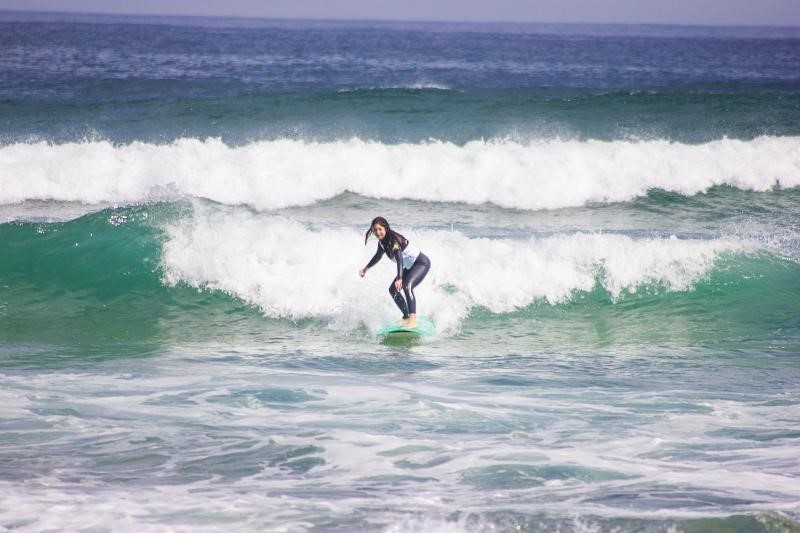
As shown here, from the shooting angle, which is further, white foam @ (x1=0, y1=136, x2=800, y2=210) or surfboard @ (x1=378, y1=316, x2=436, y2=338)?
white foam @ (x1=0, y1=136, x2=800, y2=210)

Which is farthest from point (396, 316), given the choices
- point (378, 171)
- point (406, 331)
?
point (378, 171)

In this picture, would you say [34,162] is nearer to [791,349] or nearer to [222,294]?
[222,294]

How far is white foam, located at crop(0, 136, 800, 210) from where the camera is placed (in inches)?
735

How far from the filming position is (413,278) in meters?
10.1

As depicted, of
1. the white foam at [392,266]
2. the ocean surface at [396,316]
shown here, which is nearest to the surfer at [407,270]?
the ocean surface at [396,316]

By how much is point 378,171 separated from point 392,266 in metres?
8.01

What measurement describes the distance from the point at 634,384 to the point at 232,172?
41.4ft

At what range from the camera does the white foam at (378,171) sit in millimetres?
18672

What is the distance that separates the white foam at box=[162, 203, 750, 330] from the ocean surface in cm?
4

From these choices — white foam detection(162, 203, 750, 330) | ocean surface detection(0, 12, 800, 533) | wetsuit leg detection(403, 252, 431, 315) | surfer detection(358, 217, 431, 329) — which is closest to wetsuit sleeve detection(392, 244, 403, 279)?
surfer detection(358, 217, 431, 329)

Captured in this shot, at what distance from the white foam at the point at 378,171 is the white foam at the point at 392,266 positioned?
18.2 feet

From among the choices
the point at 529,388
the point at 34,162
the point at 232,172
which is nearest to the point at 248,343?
the point at 529,388

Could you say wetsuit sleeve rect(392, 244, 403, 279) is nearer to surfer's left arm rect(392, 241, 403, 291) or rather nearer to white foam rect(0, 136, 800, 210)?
surfer's left arm rect(392, 241, 403, 291)

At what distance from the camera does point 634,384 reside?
848 cm
